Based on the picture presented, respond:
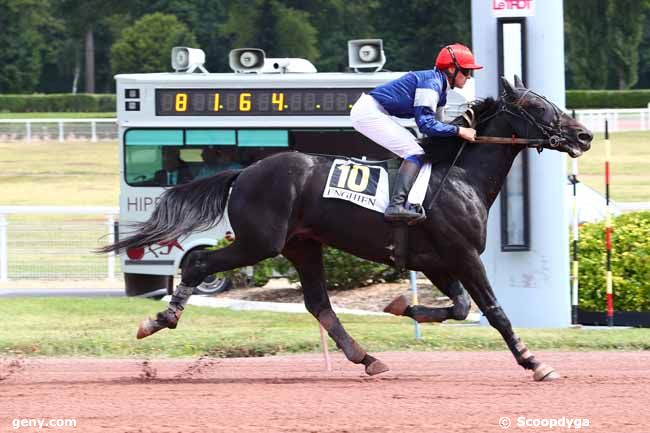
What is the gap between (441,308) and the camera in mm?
8555

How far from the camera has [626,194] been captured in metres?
28.4

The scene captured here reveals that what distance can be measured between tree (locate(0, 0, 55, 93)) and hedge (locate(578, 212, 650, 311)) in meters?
52.1

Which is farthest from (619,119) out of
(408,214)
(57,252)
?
(408,214)

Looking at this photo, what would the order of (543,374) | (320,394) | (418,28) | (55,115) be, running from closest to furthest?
(320,394), (543,374), (55,115), (418,28)

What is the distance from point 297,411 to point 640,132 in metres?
33.1

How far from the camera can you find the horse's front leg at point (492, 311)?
324 inches

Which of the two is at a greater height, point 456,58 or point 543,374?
point 456,58

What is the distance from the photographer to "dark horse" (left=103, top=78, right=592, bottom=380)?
8.33m

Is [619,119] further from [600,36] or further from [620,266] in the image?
[620,266]

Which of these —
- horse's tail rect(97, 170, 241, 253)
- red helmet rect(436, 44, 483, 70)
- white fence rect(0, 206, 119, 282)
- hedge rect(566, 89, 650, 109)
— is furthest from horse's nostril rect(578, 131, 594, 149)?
hedge rect(566, 89, 650, 109)

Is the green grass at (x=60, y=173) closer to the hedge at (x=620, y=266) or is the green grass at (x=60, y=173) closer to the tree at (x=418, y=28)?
the tree at (x=418, y=28)

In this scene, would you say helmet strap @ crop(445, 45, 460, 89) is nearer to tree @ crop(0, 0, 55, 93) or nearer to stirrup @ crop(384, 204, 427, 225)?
stirrup @ crop(384, 204, 427, 225)

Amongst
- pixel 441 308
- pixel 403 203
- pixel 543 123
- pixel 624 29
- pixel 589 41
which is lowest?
pixel 441 308

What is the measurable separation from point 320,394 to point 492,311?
128 centimetres
